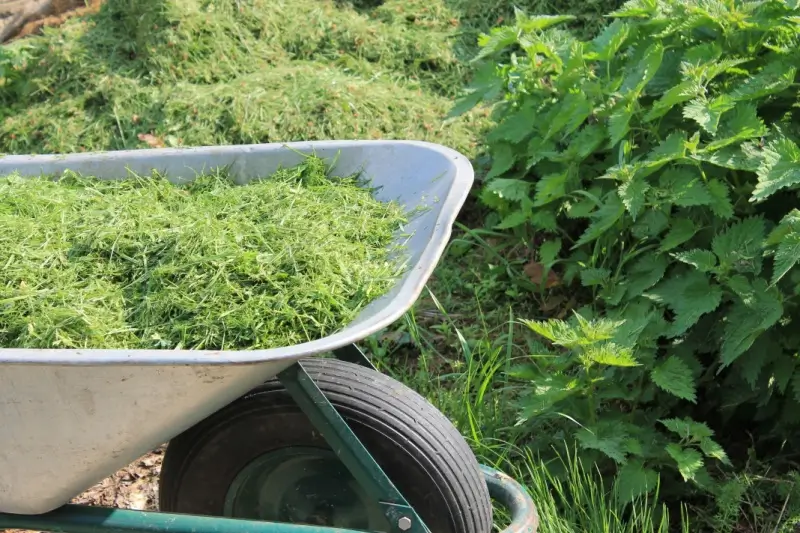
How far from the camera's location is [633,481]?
92.4 inches

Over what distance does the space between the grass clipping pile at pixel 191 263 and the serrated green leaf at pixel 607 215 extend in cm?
73

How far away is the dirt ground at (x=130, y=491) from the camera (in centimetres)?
277

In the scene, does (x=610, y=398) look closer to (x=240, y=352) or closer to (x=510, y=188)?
(x=510, y=188)

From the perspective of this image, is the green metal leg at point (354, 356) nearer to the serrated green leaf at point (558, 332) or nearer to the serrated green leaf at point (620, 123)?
the serrated green leaf at point (558, 332)

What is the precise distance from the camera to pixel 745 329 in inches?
89.4

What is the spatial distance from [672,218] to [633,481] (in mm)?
791

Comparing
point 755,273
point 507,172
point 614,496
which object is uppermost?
point 755,273

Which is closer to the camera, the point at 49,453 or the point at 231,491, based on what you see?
the point at 49,453

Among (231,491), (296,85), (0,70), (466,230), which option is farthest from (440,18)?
(231,491)

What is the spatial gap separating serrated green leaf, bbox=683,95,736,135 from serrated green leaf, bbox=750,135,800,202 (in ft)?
0.55

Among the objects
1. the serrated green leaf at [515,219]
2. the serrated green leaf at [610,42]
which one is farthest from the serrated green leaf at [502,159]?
the serrated green leaf at [610,42]

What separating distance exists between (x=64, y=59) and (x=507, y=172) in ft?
7.99

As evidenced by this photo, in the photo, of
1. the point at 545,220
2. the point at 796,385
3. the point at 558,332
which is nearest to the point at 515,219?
the point at 545,220

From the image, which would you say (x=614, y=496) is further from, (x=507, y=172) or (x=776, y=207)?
(x=507, y=172)
